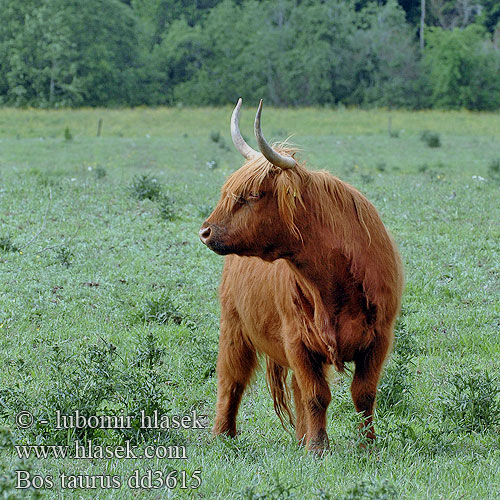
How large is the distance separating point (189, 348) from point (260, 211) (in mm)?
3188

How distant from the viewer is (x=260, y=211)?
4605mm

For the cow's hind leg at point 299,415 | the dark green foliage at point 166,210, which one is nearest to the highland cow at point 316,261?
the cow's hind leg at point 299,415

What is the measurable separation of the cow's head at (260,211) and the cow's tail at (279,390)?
4.47 feet

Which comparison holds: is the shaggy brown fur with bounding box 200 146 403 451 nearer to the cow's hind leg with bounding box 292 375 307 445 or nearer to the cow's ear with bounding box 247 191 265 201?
the cow's ear with bounding box 247 191 265 201

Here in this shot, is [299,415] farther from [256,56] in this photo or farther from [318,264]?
[256,56]

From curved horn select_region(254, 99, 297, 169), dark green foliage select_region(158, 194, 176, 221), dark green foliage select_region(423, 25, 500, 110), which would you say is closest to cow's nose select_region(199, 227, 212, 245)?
curved horn select_region(254, 99, 297, 169)

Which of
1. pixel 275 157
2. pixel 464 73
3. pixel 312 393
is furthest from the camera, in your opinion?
pixel 464 73

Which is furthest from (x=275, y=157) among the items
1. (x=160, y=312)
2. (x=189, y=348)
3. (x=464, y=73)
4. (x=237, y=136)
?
(x=464, y=73)

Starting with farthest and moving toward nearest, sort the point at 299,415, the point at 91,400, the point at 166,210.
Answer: the point at 166,210 → the point at 299,415 → the point at 91,400

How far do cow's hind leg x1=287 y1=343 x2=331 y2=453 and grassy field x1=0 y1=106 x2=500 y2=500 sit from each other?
168 mm

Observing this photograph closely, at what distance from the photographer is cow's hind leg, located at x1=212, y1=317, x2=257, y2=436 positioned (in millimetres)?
5602

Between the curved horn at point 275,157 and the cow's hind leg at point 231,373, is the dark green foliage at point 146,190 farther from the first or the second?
the curved horn at point 275,157

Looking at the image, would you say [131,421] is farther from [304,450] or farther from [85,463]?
[304,450]

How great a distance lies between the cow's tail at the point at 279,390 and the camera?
5.66m
